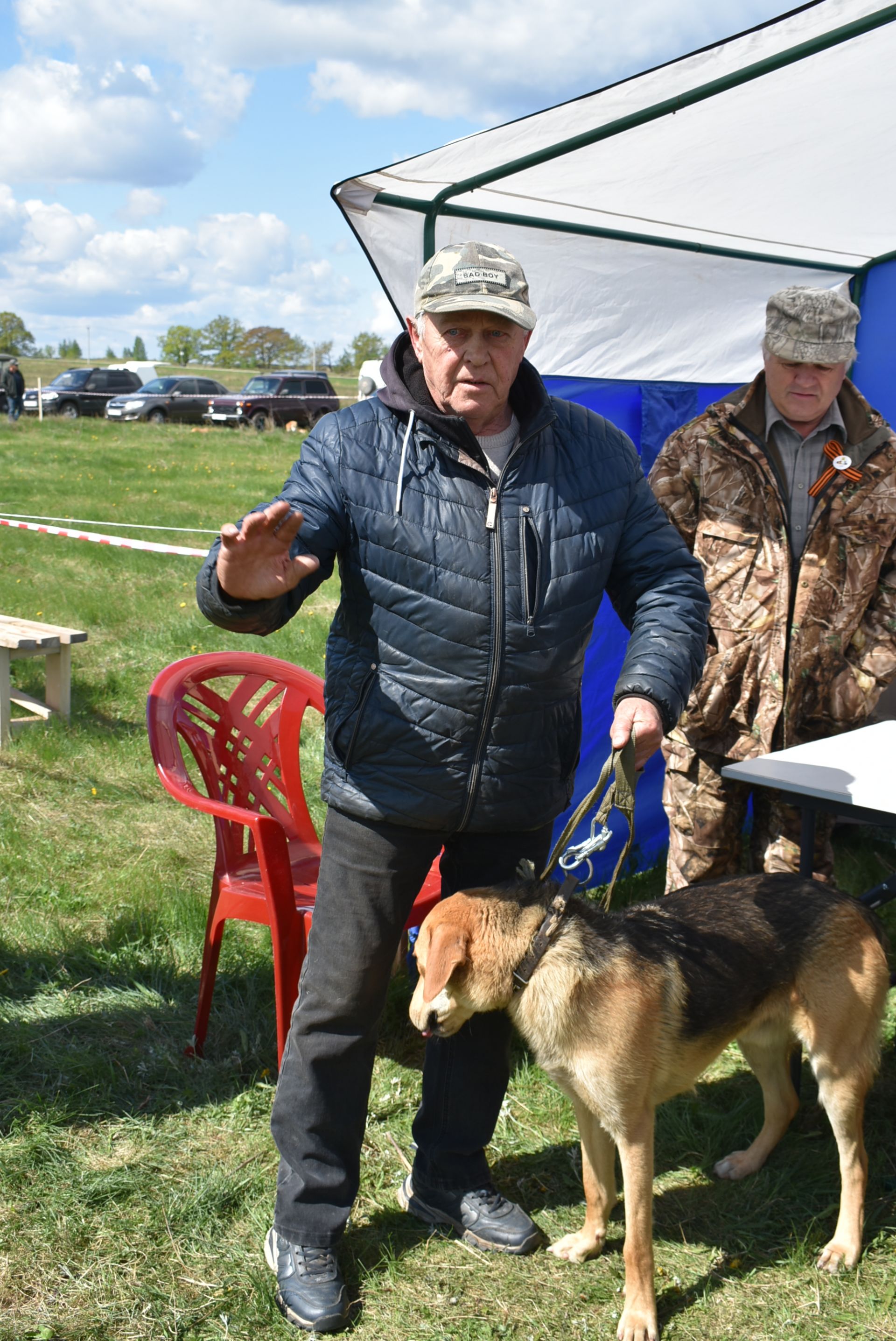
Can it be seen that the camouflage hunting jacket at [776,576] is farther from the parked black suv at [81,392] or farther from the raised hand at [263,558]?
the parked black suv at [81,392]

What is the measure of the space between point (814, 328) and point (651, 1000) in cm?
201

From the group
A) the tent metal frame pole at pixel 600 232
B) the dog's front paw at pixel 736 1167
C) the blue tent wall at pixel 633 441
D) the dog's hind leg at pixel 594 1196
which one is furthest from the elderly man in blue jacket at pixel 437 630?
the blue tent wall at pixel 633 441

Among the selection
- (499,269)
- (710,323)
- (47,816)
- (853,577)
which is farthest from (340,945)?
(710,323)

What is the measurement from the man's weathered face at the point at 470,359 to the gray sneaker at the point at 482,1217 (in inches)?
79.9

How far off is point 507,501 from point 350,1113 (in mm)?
1526

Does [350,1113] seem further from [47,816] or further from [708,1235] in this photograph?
[47,816]

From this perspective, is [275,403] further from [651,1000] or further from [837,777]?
[651,1000]

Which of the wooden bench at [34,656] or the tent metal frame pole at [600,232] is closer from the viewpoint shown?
the tent metal frame pole at [600,232]

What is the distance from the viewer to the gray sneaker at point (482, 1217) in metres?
2.82

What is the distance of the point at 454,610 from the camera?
2336mm

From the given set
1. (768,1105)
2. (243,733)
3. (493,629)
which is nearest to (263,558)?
(493,629)

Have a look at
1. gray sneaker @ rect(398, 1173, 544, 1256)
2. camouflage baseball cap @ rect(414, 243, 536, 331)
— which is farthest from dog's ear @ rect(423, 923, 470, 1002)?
camouflage baseball cap @ rect(414, 243, 536, 331)

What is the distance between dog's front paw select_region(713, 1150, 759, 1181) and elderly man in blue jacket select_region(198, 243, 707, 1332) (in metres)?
1.13

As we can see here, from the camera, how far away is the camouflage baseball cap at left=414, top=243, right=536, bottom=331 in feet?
7.62
